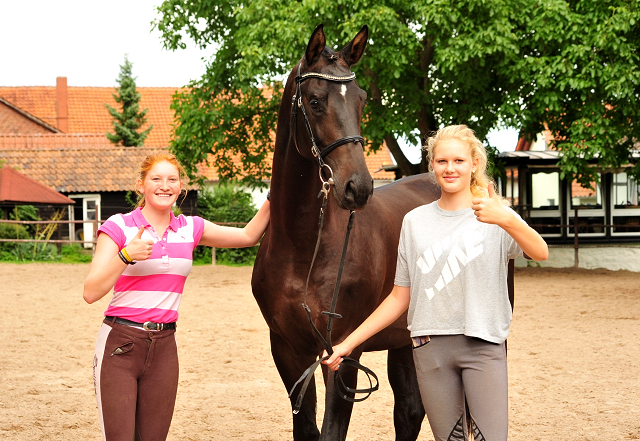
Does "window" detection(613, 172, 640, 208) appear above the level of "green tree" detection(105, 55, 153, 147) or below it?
below

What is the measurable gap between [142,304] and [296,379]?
95 cm

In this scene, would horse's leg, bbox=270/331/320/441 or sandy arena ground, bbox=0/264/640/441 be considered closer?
horse's leg, bbox=270/331/320/441

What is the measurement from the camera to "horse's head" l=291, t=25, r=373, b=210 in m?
2.70

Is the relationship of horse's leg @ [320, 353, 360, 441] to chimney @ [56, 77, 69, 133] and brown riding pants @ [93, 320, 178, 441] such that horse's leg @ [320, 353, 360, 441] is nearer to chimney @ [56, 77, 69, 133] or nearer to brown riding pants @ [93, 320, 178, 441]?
brown riding pants @ [93, 320, 178, 441]

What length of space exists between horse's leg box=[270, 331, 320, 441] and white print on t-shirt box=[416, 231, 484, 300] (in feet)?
3.52

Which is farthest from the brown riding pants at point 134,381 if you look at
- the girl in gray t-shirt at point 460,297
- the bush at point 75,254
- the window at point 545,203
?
the window at point 545,203

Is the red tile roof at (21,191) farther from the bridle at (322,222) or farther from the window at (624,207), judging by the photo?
the bridle at (322,222)

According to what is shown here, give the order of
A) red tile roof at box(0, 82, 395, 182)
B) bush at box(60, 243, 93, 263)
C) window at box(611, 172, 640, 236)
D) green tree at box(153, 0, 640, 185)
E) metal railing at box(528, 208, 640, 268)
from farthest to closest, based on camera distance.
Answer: red tile roof at box(0, 82, 395, 182), window at box(611, 172, 640, 236), bush at box(60, 243, 93, 263), metal railing at box(528, 208, 640, 268), green tree at box(153, 0, 640, 185)

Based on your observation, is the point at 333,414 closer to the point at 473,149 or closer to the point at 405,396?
the point at 473,149

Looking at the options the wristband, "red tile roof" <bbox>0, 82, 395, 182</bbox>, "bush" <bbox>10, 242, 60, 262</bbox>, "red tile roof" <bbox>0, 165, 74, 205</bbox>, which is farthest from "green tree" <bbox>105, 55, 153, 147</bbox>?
the wristband

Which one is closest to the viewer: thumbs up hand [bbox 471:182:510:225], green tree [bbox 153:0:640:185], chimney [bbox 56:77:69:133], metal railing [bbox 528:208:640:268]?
thumbs up hand [bbox 471:182:510:225]

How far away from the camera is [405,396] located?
441 centimetres

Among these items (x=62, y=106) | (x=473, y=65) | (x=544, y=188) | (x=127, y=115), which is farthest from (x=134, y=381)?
(x=62, y=106)

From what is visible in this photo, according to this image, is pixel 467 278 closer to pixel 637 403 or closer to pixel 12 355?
pixel 637 403
